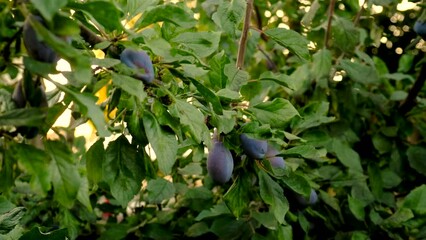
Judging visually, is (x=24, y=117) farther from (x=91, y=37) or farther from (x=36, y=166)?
(x=91, y=37)

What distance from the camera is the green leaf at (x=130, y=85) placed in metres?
0.62

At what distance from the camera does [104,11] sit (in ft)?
1.92

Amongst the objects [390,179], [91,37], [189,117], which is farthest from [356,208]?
[91,37]

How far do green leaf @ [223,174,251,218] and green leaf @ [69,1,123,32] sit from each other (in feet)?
1.40

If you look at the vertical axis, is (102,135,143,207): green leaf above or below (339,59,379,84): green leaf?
above

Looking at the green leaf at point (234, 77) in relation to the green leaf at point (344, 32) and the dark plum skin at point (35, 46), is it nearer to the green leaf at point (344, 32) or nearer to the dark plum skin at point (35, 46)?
the dark plum skin at point (35, 46)

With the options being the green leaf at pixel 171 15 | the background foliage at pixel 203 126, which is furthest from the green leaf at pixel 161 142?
the green leaf at pixel 171 15

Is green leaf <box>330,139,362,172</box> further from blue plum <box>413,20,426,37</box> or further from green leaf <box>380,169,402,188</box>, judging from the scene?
blue plum <box>413,20,426,37</box>

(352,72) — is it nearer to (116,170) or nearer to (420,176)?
(420,176)

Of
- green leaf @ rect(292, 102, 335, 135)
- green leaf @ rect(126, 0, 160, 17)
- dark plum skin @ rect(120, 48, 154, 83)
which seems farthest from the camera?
green leaf @ rect(292, 102, 335, 135)

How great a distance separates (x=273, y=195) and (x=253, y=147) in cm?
10

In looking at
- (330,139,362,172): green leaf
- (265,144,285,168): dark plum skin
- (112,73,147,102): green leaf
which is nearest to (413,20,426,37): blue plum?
(330,139,362,172): green leaf

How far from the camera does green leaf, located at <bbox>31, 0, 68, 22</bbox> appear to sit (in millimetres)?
448

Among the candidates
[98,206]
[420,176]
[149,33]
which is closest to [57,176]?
[149,33]
